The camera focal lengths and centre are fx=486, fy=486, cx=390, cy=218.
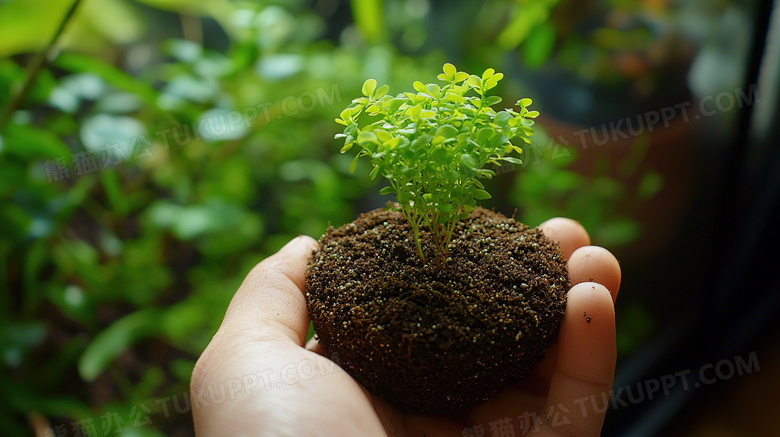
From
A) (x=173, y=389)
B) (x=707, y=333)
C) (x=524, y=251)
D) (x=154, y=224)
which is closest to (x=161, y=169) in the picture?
(x=154, y=224)

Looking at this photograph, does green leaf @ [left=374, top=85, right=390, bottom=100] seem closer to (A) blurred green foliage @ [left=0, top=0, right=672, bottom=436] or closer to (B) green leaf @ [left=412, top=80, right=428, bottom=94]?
(B) green leaf @ [left=412, top=80, right=428, bottom=94]

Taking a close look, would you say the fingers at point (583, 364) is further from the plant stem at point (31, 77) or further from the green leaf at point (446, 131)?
the plant stem at point (31, 77)

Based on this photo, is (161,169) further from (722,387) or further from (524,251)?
(722,387)

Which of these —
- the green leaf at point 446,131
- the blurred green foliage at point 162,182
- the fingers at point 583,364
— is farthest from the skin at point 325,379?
the blurred green foliage at point 162,182

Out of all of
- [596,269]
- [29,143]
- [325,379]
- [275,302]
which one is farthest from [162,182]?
[596,269]

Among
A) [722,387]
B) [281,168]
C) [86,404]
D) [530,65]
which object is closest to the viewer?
[722,387]

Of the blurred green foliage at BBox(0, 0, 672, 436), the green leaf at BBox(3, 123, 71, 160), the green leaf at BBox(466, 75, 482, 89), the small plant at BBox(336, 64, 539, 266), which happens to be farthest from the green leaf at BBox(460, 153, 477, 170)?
the green leaf at BBox(3, 123, 71, 160)

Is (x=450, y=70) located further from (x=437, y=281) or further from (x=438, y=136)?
(x=437, y=281)
